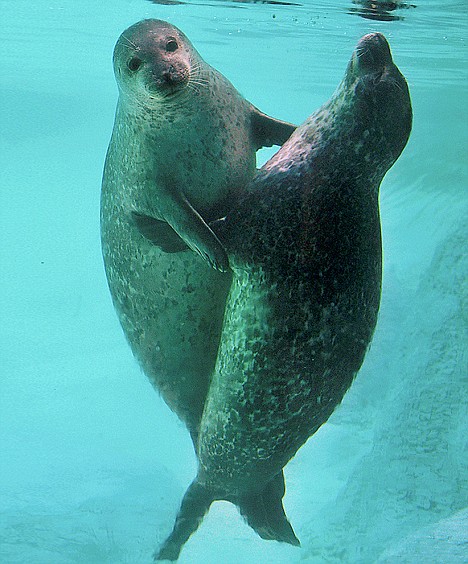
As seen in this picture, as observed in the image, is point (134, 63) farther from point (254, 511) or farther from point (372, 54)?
point (254, 511)

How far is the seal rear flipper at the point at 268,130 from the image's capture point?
3562mm

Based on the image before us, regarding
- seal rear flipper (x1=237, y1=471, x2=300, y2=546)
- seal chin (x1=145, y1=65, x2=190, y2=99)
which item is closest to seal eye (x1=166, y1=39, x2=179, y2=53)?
seal chin (x1=145, y1=65, x2=190, y2=99)

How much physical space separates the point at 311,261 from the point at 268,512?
1.71 metres

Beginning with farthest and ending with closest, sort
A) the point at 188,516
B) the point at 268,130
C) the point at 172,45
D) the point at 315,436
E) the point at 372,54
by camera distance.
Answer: the point at 315,436
the point at 188,516
the point at 268,130
the point at 172,45
the point at 372,54

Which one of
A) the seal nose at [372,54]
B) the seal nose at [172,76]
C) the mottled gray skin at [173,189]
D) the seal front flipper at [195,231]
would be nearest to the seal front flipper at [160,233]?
the mottled gray skin at [173,189]

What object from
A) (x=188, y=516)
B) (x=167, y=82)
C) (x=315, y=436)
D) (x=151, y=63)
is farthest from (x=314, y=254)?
(x=315, y=436)

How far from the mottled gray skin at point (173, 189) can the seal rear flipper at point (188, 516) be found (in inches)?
17.8

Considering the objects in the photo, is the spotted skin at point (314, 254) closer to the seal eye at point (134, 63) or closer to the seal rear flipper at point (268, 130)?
the seal rear flipper at point (268, 130)

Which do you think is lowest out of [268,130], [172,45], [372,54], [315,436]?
[315,436]

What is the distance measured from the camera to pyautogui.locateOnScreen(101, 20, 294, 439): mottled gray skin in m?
3.05

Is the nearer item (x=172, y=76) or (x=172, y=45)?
(x=172, y=76)

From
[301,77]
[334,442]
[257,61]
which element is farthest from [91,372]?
[301,77]

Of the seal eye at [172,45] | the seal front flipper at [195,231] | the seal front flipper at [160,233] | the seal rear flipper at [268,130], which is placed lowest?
the seal front flipper at [160,233]

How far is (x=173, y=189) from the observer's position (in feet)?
10.5
